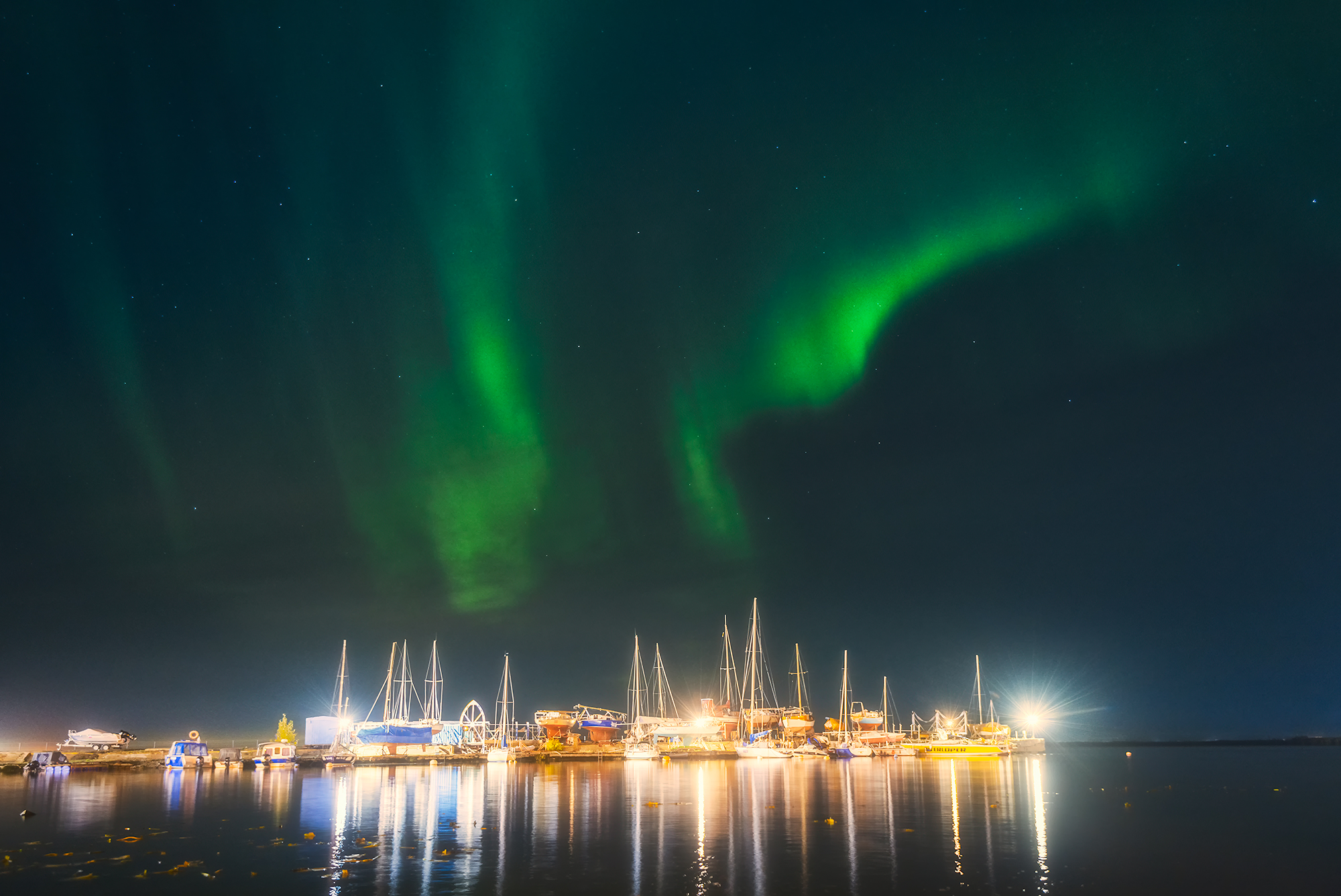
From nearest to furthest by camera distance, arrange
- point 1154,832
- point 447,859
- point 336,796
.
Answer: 1. point 447,859
2. point 1154,832
3. point 336,796

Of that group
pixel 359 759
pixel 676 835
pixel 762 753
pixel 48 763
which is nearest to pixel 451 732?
pixel 359 759

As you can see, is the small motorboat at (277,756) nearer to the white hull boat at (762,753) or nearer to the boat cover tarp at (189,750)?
the boat cover tarp at (189,750)

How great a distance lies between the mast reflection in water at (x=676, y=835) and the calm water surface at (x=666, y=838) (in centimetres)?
19

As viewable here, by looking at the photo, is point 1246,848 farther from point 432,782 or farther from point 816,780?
point 432,782

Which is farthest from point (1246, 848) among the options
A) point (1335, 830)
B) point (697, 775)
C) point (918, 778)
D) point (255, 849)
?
point (697, 775)

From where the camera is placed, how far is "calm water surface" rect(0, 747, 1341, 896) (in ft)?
104

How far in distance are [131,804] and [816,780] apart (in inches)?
2552

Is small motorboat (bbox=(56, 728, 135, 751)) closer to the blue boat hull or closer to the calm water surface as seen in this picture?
the blue boat hull

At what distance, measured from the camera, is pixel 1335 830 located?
51844 mm

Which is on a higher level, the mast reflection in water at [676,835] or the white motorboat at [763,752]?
the mast reflection in water at [676,835]

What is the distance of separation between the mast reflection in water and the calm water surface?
7.5 inches

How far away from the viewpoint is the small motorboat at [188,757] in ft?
432

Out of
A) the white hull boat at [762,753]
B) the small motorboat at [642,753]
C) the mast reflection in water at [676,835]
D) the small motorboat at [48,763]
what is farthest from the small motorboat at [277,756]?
the white hull boat at [762,753]

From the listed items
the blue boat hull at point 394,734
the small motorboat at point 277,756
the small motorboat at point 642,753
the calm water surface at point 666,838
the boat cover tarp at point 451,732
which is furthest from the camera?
the boat cover tarp at point 451,732
